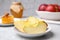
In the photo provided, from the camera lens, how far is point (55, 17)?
2.22ft

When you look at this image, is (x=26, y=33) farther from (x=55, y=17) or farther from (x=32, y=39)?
(x=55, y=17)

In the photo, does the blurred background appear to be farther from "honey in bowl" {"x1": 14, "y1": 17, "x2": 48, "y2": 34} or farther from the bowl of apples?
"honey in bowl" {"x1": 14, "y1": 17, "x2": 48, "y2": 34}

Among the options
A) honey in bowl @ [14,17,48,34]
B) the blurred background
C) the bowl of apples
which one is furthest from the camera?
the blurred background

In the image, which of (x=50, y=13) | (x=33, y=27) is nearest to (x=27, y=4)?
(x=50, y=13)

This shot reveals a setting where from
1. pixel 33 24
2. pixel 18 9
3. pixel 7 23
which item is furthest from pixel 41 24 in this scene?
pixel 18 9

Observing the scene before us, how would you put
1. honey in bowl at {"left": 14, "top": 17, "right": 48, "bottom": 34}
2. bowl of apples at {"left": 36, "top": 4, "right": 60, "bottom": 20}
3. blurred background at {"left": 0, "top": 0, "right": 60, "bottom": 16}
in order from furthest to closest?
blurred background at {"left": 0, "top": 0, "right": 60, "bottom": 16} → bowl of apples at {"left": 36, "top": 4, "right": 60, "bottom": 20} → honey in bowl at {"left": 14, "top": 17, "right": 48, "bottom": 34}

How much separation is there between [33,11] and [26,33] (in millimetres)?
881

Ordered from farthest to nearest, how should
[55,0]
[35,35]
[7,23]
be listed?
[55,0] < [7,23] < [35,35]

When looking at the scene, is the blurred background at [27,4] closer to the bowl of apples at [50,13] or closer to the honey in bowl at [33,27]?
the bowl of apples at [50,13]

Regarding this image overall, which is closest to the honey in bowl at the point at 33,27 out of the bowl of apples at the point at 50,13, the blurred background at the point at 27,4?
the bowl of apples at the point at 50,13

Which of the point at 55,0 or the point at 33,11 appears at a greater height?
the point at 55,0

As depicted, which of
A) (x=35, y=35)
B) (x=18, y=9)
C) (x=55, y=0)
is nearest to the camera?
(x=35, y=35)

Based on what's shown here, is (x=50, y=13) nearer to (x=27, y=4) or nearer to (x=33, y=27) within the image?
(x=33, y=27)

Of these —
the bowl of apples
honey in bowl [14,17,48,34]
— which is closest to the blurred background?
the bowl of apples
